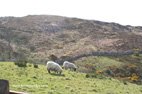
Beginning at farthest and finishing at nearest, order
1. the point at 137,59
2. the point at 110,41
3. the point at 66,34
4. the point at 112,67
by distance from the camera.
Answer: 1. the point at 66,34
2. the point at 110,41
3. the point at 137,59
4. the point at 112,67

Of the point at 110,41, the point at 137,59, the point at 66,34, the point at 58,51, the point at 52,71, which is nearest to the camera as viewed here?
the point at 52,71

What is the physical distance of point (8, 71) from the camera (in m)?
27.3

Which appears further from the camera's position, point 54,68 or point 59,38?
point 59,38

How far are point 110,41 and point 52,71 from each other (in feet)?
165

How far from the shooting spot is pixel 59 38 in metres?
87.9

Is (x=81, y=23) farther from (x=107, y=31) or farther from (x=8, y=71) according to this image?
(x=8, y=71)

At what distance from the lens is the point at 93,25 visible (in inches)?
4060

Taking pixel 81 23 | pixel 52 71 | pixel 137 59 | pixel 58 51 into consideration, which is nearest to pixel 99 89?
pixel 52 71

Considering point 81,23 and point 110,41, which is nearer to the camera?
point 110,41

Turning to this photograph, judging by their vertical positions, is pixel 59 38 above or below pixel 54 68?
below

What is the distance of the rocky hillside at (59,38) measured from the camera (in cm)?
7369

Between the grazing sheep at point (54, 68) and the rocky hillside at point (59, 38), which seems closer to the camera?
the grazing sheep at point (54, 68)

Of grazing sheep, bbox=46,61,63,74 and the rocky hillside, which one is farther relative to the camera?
the rocky hillside

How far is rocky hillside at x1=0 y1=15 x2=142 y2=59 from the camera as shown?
73.7 metres
